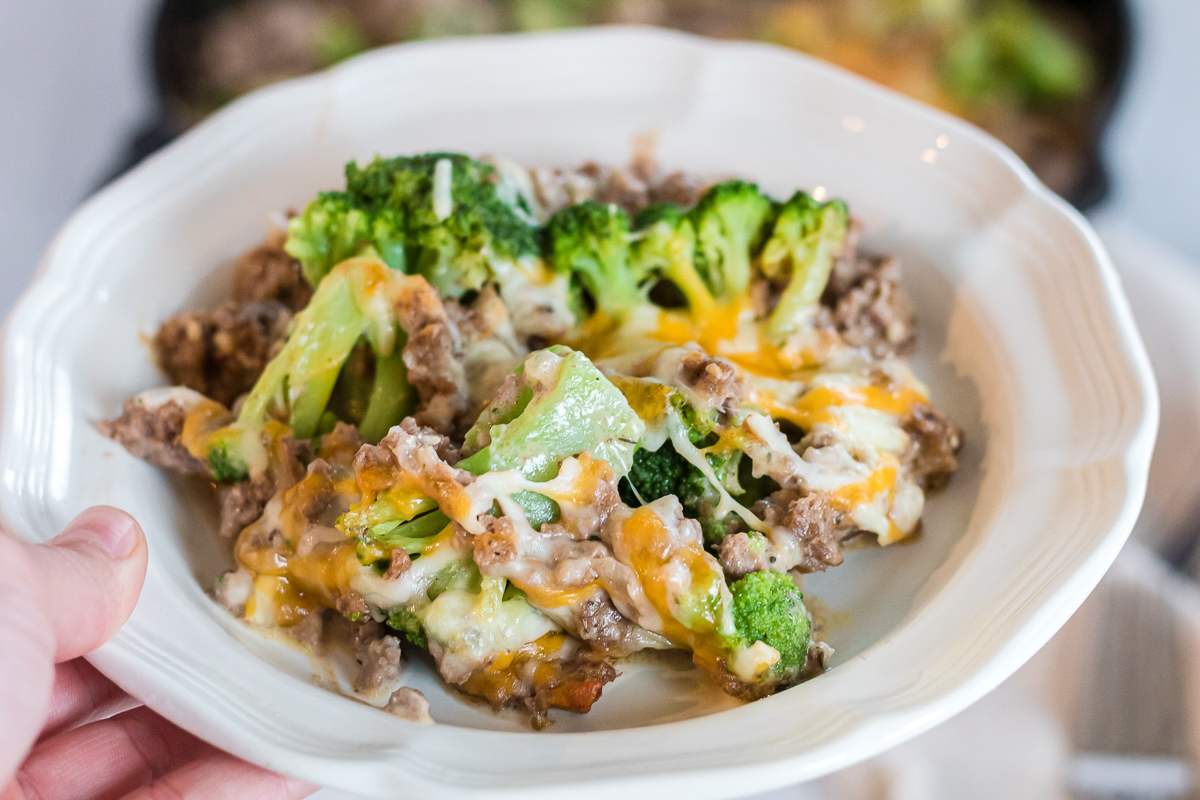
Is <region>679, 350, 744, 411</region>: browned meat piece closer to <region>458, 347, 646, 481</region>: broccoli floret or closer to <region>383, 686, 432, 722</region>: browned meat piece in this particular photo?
<region>458, 347, 646, 481</region>: broccoli floret

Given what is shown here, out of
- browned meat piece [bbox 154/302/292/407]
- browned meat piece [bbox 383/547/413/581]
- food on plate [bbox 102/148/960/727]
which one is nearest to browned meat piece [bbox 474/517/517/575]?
food on plate [bbox 102/148/960/727]

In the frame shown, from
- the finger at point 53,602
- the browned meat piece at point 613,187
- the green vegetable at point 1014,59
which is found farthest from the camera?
the green vegetable at point 1014,59

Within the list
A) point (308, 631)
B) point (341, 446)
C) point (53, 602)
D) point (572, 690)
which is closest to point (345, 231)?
point (341, 446)

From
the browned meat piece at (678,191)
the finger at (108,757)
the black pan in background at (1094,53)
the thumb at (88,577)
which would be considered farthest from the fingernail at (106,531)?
the black pan in background at (1094,53)

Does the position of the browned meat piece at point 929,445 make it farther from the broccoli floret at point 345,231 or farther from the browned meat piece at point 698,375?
the broccoli floret at point 345,231

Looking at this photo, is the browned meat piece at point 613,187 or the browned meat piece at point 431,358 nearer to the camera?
the browned meat piece at point 431,358

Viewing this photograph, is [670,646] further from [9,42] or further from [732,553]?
[9,42]
